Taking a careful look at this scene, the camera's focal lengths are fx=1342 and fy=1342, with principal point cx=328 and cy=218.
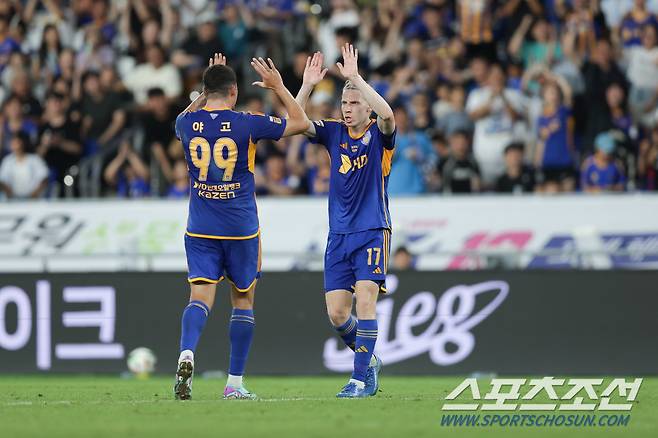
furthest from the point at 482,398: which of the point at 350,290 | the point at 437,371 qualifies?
the point at 437,371

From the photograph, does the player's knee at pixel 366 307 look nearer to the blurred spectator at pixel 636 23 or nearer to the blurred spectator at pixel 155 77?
the blurred spectator at pixel 636 23

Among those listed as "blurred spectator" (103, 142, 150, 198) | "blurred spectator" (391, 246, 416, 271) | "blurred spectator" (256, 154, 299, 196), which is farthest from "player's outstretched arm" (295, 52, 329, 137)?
"blurred spectator" (103, 142, 150, 198)

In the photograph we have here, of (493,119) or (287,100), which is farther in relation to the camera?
(493,119)

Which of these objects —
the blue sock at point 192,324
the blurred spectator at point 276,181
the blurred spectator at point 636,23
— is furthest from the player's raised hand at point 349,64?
the blurred spectator at point 636,23

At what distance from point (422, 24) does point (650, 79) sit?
139 inches

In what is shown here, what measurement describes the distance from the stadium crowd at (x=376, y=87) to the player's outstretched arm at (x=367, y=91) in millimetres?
6662

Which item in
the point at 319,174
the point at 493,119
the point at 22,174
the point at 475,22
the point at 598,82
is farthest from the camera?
the point at 475,22

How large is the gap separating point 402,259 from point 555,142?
2868 mm

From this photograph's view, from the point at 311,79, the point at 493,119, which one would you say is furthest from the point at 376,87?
the point at 311,79

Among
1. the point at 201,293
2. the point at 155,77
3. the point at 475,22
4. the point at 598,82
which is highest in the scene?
the point at 475,22

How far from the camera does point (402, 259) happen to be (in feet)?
52.7

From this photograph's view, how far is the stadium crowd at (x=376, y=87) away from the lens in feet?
56.9

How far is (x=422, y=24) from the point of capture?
19.8m

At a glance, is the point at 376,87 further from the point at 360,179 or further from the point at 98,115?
the point at 360,179
